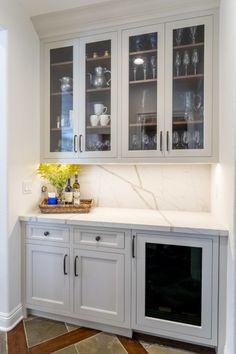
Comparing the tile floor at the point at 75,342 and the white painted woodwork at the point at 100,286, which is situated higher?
the white painted woodwork at the point at 100,286

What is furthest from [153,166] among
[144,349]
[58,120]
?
[144,349]

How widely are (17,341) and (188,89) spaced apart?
242cm

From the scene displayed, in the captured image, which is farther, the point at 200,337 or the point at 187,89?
the point at 187,89

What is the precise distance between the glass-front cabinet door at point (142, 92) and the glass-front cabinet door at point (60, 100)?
1.69 feet

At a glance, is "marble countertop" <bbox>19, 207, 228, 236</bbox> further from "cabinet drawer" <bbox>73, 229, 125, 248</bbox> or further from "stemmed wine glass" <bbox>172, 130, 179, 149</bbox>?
"stemmed wine glass" <bbox>172, 130, 179, 149</bbox>

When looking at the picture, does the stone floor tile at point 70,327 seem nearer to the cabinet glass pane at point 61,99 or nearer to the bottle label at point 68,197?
the bottle label at point 68,197

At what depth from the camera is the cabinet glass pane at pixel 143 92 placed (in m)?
2.09

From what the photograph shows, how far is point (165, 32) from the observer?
6.62ft

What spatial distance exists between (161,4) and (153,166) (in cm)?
138

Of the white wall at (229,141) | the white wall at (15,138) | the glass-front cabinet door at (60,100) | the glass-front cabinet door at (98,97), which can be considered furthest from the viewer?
the glass-front cabinet door at (60,100)

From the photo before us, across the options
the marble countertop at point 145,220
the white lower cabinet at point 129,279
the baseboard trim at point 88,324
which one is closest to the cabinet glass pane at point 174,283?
the white lower cabinet at point 129,279

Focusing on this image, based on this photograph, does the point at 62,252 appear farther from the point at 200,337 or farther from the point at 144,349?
the point at 200,337

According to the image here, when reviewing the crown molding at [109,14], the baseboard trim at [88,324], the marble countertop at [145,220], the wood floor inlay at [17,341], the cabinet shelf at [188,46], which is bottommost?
→ the wood floor inlay at [17,341]

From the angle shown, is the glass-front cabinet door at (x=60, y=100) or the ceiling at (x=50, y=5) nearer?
the ceiling at (x=50, y=5)
